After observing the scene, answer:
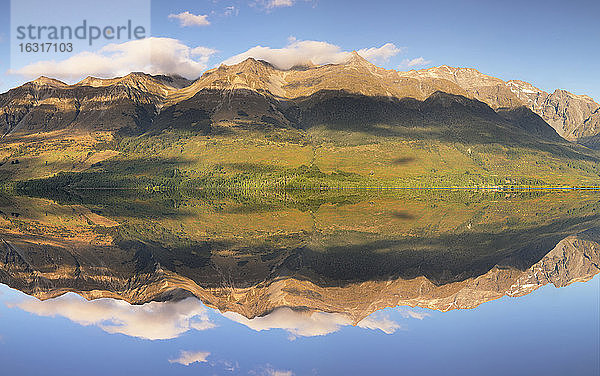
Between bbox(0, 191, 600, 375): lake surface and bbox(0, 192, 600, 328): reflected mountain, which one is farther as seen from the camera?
bbox(0, 192, 600, 328): reflected mountain

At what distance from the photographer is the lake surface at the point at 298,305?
19406 millimetres

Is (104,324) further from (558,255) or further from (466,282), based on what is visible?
(558,255)

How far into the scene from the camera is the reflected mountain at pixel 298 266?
91.3 ft

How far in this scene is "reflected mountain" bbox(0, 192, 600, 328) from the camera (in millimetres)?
27834

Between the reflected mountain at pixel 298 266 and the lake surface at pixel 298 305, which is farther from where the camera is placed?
the reflected mountain at pixel 298 266

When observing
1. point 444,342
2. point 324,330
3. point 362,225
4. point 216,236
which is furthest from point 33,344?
point 362,225

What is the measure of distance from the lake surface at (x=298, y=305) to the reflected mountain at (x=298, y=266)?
0.60ft

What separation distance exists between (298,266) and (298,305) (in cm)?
1099

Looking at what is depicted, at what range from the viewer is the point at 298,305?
2758cm

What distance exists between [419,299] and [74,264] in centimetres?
2863

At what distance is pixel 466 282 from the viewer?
1251 inches

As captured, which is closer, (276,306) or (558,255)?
(276,306)

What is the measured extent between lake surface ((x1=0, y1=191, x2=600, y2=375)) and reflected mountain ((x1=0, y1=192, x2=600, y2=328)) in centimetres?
18

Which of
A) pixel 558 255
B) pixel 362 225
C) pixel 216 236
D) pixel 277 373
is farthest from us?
pixel 362 225
